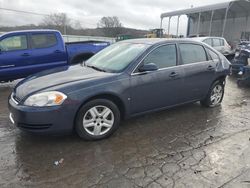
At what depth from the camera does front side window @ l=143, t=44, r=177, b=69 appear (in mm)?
4539

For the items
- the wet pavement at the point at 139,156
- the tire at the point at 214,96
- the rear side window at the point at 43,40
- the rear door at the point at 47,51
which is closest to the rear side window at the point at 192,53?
the tire at the point at 214,96

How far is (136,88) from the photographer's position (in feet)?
13.9

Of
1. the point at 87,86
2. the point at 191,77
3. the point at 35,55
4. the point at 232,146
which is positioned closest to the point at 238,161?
the point at 232,146

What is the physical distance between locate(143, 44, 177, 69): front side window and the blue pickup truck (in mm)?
4295

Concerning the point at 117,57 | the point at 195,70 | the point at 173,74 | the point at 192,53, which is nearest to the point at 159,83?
the point at 173,74

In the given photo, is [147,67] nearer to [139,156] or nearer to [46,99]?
[139,156]

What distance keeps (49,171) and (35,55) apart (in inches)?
203

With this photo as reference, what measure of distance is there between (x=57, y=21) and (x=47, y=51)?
41209 millimetres

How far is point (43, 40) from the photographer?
7820 millimetres

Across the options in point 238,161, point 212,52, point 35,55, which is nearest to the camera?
point 238,161

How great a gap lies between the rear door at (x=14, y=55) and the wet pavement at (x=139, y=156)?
2638mm

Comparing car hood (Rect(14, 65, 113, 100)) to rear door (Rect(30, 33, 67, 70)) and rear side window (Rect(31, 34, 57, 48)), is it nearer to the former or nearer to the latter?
rear door (Rect(30, 33, 67, 70))

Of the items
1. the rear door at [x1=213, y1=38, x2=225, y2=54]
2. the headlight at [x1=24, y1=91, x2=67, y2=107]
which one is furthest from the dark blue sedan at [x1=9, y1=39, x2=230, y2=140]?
the rear door at [x1=213, y1=38, x2=225, y2=54]

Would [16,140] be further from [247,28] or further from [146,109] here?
[247,28]
